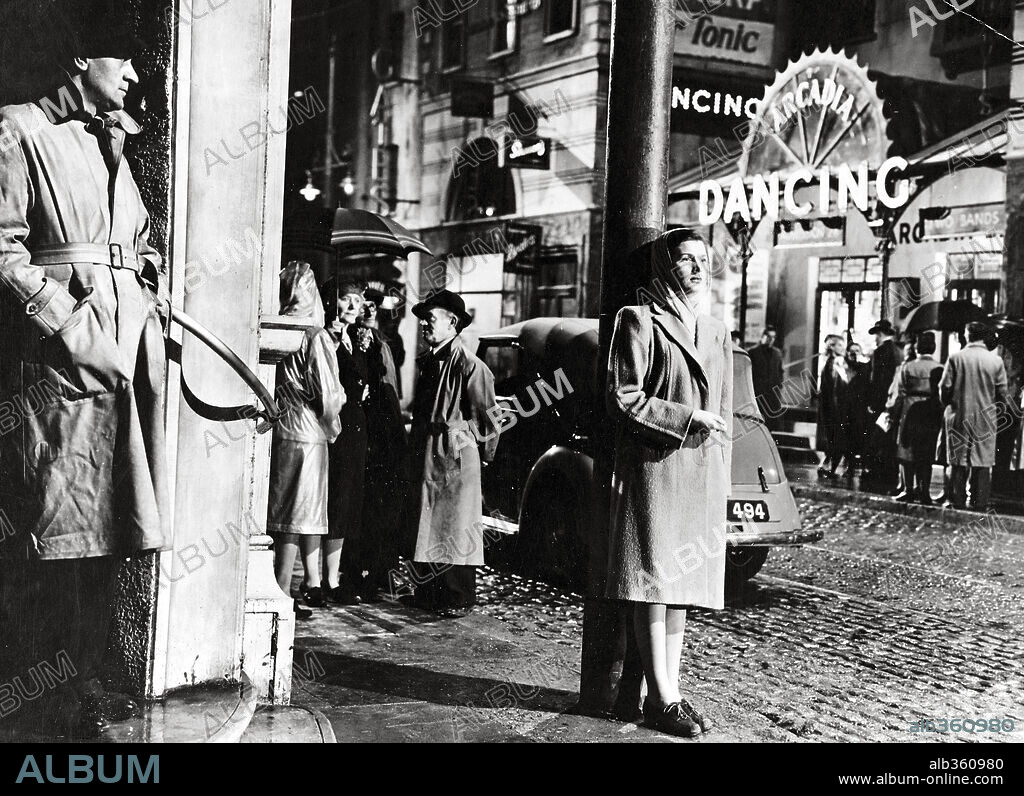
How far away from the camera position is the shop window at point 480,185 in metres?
26.2

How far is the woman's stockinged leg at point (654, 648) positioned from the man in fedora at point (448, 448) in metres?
2.93

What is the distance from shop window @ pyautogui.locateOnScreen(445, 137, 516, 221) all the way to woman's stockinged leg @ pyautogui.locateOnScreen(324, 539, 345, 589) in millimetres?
18694

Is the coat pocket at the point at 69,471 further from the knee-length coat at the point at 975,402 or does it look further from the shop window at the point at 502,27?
the shop window at the point at 502,27

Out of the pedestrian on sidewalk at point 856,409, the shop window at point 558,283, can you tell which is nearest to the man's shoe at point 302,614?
the pedestrian on sidewalk at point 856,409

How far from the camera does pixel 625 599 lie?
5.04 m

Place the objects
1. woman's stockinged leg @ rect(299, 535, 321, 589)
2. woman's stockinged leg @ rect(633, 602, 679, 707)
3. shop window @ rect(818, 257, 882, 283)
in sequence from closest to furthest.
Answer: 1. woman's stockinged leg @ rect(633, 602, 679, 707)
2. woman's stockinged leg @ rect(299, 535, 321, 589)
3. shop window @ rect(818, 257, 882, 283)

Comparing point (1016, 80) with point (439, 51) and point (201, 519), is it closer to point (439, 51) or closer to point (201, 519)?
point (201, 519)

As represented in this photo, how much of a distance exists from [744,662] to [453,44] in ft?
80.5

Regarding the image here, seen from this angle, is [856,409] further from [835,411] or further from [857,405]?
[835,411]

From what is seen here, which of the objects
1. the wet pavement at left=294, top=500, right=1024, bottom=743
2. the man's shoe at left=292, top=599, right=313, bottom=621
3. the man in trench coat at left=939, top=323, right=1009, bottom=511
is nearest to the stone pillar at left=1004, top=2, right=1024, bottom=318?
the man in trench coat at left=939, top=323, right=1009, bottom=511

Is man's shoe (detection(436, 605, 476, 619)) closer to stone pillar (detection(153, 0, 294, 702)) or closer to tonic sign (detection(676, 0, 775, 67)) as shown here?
stone pillar (detection(153, 0, 294, 702))

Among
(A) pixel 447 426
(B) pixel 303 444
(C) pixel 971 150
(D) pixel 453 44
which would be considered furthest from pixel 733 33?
(B) pixel 303 444

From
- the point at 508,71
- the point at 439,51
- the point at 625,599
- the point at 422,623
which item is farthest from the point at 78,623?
the point at 439,51

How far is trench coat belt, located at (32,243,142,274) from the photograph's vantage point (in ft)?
13.1
